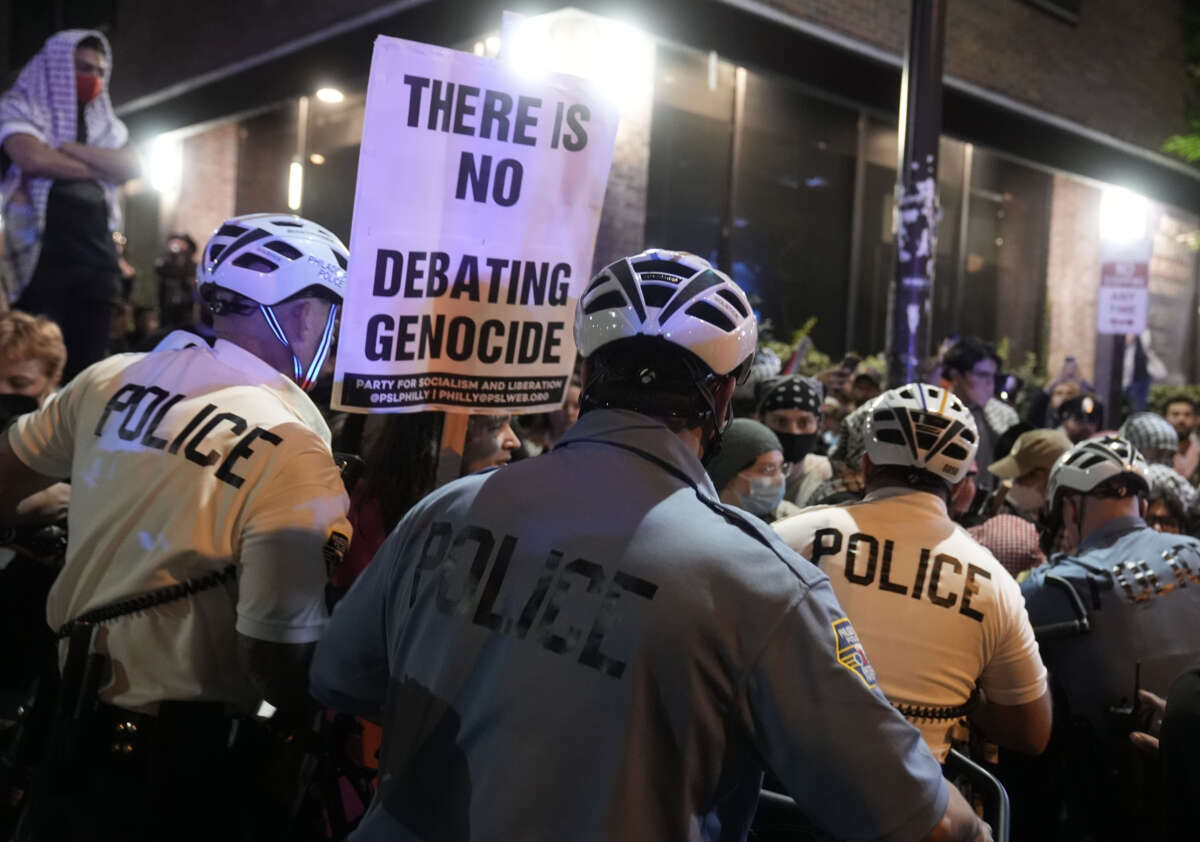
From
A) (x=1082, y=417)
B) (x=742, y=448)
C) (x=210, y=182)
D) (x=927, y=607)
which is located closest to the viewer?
(x=927, y=607)

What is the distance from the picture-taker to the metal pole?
6.67 m

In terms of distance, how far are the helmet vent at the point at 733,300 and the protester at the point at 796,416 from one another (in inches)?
152

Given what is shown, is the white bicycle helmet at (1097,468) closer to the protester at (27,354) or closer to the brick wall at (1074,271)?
the protester at (27,354)

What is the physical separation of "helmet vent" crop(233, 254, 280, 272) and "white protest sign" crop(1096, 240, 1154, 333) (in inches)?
502

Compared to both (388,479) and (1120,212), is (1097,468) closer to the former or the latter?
(388,479)

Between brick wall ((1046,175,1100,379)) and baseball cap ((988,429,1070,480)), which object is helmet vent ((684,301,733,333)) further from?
brick wall ((1046,175,1100,379))

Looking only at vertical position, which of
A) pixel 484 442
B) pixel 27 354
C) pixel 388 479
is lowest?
pixel 388 479

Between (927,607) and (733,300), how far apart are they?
147 cm

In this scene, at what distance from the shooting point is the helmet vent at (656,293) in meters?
1.95

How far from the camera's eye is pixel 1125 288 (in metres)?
13.4

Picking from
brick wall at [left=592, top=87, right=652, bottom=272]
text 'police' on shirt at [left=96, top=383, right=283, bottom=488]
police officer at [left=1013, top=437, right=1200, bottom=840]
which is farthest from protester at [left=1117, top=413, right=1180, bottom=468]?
text 'police' on shirt at [left=96, top=383, right=283, bottom=488]

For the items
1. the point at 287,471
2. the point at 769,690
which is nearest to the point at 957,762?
the point at 769,690

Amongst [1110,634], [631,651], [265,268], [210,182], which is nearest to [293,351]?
[265,268]

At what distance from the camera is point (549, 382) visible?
13.0 ft
